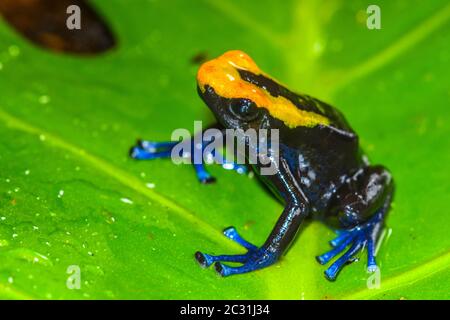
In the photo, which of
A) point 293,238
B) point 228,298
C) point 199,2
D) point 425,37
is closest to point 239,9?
point 199,2

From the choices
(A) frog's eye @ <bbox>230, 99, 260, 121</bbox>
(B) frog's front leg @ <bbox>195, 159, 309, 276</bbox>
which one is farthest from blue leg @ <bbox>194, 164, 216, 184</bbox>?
(A) frog's eye @ <bbox>230, 99, 260, 121</bbox>

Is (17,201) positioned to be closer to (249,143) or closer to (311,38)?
(249,143)

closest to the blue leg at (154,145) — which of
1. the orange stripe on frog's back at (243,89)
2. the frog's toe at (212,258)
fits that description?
the orange stripe on frog's back at (243,89)

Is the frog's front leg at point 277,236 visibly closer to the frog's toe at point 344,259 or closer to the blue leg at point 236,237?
the blue leg at point 236,237

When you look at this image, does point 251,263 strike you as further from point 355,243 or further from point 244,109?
point 244,109

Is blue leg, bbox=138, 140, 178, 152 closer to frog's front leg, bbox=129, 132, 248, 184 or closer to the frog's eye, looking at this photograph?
frog's front leg, bbox=129, 132, 248, 184

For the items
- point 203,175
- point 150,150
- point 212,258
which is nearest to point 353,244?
point 212,258

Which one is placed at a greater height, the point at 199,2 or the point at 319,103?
the point at 199,2
